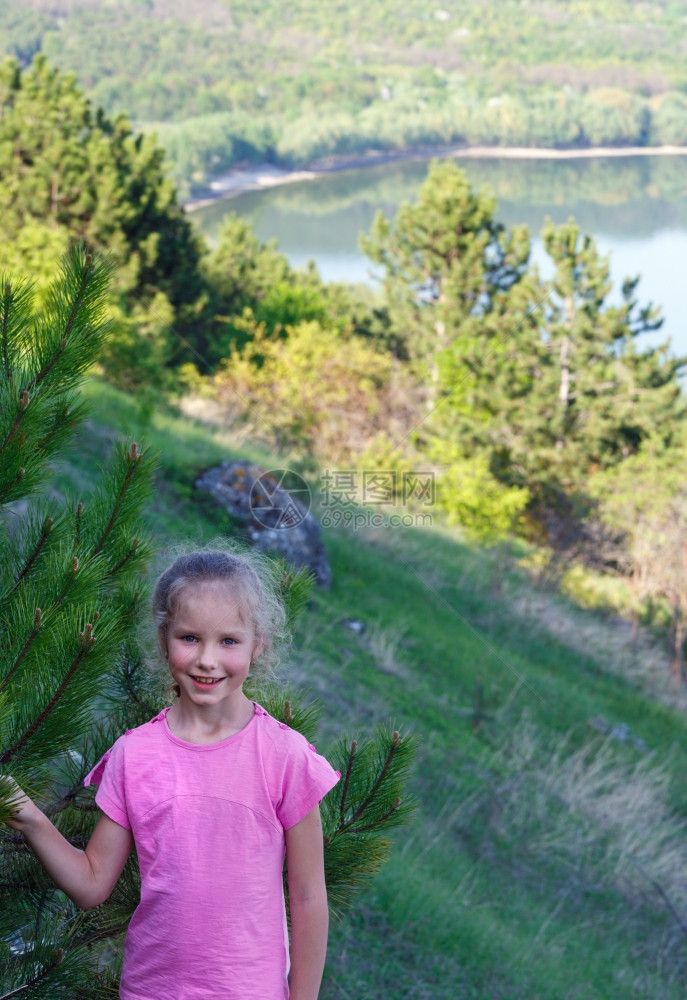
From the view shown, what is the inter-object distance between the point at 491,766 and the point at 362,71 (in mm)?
123769

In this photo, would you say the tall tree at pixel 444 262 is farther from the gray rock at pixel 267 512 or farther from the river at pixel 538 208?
the river at pixel 538 208

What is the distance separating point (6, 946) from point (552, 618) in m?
8.94

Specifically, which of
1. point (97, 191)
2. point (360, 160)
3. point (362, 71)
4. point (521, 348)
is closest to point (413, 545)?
point (97, 191)

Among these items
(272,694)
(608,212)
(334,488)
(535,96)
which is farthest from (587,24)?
(272,694)

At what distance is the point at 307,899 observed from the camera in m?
1.54

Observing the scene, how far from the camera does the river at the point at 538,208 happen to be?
56062 millimetres

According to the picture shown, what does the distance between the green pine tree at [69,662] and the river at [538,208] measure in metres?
43.8

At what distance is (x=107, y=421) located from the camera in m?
9.12

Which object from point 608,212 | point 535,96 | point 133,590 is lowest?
point 608,212

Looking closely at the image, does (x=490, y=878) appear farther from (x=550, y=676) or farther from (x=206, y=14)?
(x=206, y=14)

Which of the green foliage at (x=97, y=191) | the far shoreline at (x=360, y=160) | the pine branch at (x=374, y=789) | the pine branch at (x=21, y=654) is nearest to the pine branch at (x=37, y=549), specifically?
the pine branch at (x=21, y=654)

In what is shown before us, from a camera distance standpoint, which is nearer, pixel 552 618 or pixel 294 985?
pixel 294 985

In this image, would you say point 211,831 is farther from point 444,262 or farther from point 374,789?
point 444,262

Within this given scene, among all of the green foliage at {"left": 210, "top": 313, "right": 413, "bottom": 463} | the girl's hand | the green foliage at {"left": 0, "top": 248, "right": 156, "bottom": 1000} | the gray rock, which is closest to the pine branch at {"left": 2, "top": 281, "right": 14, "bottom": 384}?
the green foliage at {"left": 0, "top": 248, "right": 156, "bottom": 1000}
